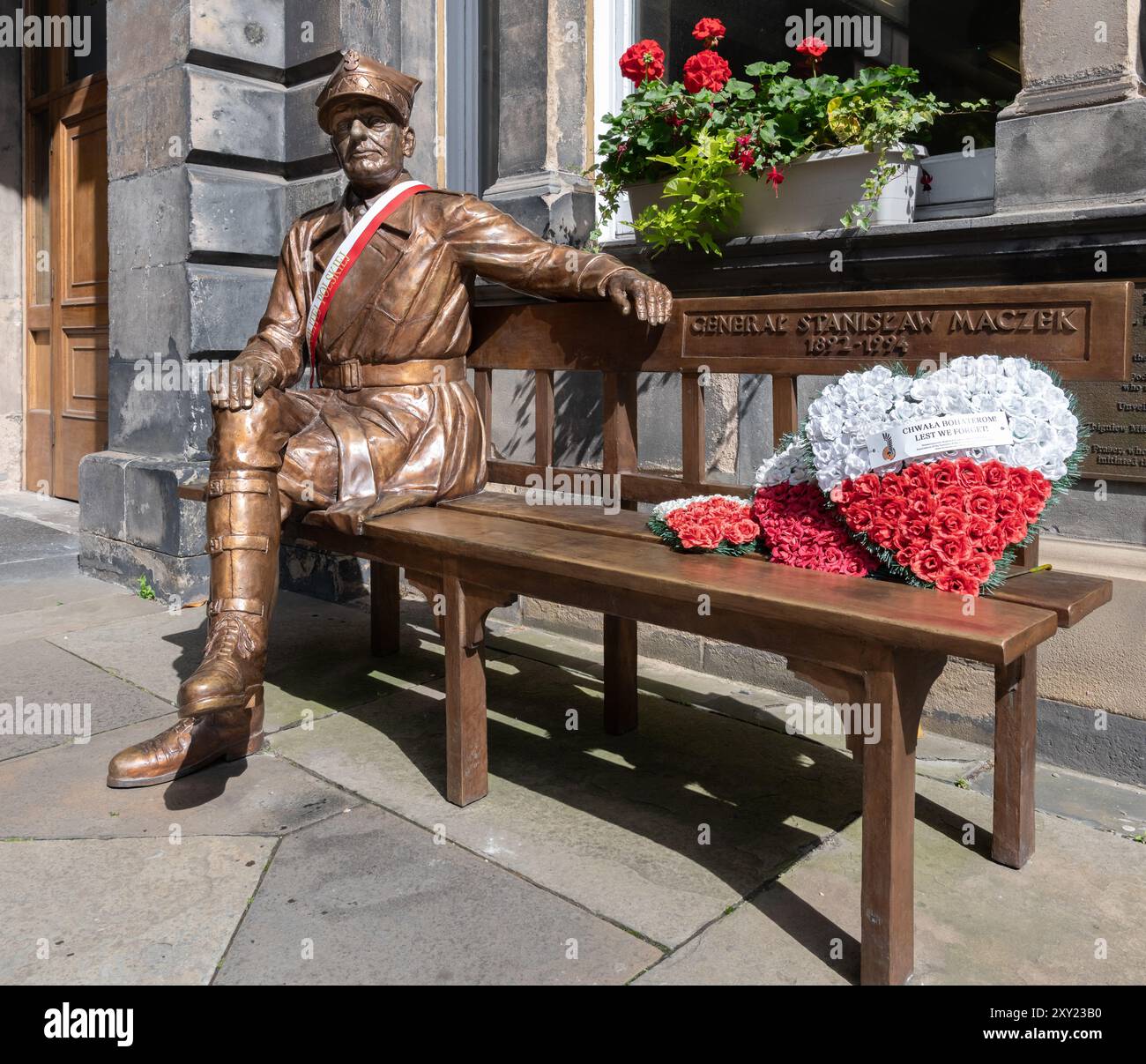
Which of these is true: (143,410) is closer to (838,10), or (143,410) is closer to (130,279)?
(130,279)

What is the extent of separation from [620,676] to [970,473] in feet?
5.30

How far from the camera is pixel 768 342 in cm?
346

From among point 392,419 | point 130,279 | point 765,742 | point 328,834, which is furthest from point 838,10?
point 328,834

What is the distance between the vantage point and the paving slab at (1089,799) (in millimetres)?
3270

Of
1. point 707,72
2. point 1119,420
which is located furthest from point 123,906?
point 707,72

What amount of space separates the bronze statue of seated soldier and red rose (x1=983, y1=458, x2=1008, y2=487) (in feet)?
4.04

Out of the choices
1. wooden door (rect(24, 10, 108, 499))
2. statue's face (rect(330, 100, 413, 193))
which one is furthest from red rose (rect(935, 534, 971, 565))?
wooden door (rect(24, 10, 108, 499))

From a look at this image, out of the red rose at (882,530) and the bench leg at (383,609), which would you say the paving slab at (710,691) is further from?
the red rose at (882,530)

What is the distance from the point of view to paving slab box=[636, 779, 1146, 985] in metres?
2.48

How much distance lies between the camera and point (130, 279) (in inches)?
242

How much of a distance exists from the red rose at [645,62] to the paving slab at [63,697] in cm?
306

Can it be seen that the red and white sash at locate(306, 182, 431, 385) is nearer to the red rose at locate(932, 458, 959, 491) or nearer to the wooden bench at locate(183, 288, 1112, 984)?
the wooden bench at locate(183, 288, 1112, 984)

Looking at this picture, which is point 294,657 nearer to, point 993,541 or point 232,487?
point 232,487
